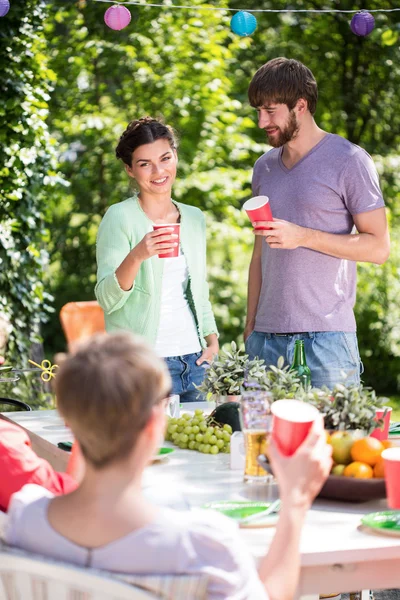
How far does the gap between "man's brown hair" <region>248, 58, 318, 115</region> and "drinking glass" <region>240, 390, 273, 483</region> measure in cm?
148

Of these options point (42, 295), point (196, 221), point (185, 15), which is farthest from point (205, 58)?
point (196, 221)

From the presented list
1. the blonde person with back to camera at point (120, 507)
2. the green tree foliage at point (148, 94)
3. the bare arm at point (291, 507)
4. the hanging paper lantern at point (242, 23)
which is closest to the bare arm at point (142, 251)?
the bare arm at point (291, 507)

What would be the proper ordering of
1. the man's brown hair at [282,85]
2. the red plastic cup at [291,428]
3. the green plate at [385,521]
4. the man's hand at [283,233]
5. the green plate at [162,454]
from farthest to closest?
the man's brown hair at [282,85] → the man's hand at [283,233] → the green plate at [162,454] → the green plate at [385,521] → the red plastic cup at [291,428]

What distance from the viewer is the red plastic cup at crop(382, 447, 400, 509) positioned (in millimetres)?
1884

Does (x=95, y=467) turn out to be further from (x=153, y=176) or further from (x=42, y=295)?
(x=42, y=295)

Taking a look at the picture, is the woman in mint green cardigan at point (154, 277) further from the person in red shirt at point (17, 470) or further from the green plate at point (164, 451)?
the person in red shirt at point (17, 470)

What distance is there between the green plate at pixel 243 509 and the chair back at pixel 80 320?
2159 millimetres

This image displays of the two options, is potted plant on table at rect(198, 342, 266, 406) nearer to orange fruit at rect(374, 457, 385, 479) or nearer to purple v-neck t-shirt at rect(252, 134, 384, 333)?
purple v-neck t-shirt at rect(252, 134, 384, 333)

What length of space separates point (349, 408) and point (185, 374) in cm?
120

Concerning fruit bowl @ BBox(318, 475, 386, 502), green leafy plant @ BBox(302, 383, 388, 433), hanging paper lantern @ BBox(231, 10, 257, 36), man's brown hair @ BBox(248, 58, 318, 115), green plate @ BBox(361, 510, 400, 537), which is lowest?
green plate @ BBox(361, 510, 400, 537)

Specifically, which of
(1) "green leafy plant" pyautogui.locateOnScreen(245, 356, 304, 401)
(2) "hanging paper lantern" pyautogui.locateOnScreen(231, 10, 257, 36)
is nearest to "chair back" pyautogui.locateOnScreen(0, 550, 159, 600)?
(1) "green leafy plant" pyautogui.locateOnScreen(245, 356, 304, 401)

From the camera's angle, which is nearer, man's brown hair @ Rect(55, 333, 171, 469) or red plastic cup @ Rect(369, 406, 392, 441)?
man's brown hair @ Rect(55, 333, 171, 469)

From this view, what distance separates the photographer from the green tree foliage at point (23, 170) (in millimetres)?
5617

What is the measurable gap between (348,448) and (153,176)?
1.57m
